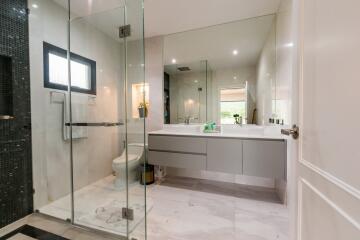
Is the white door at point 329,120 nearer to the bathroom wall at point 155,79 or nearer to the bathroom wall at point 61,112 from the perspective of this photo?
the bathroom wall at point 61,112

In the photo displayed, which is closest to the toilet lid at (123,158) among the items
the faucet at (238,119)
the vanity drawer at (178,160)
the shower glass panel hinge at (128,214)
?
the vanity drawer at (178,160)

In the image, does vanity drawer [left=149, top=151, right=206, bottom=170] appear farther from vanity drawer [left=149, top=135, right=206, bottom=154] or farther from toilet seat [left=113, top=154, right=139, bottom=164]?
toilet seat [left=113, top=154, right=139, bottom=164]

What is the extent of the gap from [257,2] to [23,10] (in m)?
2.55

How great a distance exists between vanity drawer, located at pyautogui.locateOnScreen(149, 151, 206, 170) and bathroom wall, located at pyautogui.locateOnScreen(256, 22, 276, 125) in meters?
1.03

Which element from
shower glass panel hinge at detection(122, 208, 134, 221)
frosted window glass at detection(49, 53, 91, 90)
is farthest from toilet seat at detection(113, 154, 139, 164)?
frosted window glass at detection(49, 53, 91, 90)

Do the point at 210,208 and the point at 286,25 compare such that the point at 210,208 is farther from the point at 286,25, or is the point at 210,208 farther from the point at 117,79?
the point at 286,25

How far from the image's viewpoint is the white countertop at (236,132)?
2.07 m

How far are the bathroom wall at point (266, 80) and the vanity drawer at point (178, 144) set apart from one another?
3.07 ft

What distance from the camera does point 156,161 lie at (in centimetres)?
252

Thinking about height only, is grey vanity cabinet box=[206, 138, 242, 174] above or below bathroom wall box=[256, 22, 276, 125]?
below

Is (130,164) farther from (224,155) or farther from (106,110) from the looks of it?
(224,155)

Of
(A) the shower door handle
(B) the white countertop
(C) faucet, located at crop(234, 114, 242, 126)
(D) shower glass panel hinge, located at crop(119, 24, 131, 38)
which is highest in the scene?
(D) shower glass panel hinge, located at crop(119, 24, 131, 38)

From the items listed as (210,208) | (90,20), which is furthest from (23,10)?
(210,208)

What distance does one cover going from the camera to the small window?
206cm
